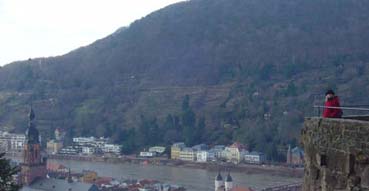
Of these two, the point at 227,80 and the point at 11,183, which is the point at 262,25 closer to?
the point at 227,80

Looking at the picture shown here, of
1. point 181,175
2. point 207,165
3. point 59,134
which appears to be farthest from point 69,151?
point 181,175

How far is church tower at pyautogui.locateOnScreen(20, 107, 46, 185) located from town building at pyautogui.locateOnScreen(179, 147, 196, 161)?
1811 cm

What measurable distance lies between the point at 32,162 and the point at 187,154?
19909 millimetres

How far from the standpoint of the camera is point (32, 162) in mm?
34906

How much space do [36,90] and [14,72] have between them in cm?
1456

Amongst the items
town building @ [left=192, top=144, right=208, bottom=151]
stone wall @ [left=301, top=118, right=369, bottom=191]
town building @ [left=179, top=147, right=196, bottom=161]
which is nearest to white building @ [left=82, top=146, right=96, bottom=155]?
town building @ [left=179, top=147, right=196, bottom=161]

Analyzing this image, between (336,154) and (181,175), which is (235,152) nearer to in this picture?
(181,175)

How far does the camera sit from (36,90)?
86.1 metres

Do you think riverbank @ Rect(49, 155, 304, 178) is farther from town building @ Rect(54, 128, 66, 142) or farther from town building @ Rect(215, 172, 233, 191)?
town building @ Rect(215, 172, 233, 191)

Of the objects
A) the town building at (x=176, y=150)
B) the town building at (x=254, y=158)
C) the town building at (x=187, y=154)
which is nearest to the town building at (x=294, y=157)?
the town building at (x=254, y=158)

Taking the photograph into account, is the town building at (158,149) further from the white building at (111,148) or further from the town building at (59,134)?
the town building at (59,134)

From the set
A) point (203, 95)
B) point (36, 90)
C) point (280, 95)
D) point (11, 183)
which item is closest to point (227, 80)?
point (203, 95)

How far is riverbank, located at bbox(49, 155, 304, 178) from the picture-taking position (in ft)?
139

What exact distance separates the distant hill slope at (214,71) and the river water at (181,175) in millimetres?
8428
